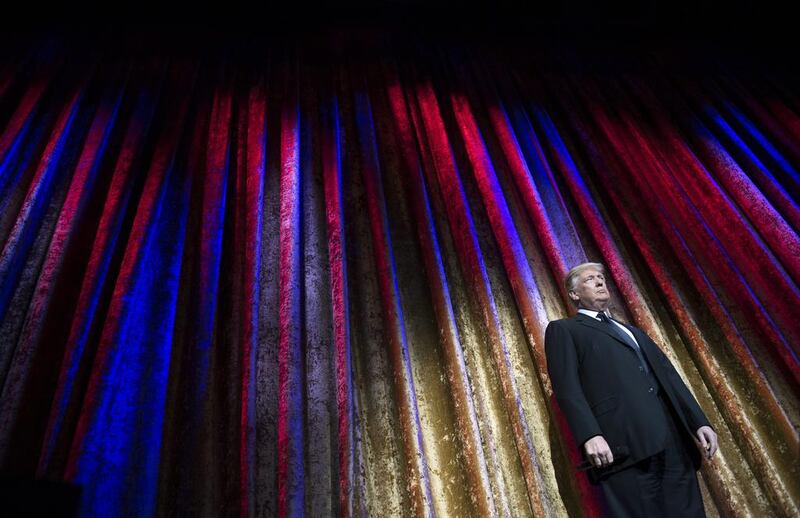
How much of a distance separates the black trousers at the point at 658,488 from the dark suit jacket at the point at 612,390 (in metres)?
0.05

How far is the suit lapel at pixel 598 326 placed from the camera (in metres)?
1.81

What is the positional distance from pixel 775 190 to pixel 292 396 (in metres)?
3.24

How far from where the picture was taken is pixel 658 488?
1.54 meters

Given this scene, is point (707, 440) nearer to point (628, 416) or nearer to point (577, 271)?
point (628, 416)

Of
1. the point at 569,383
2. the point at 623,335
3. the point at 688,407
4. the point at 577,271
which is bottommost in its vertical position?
the point at 688,407

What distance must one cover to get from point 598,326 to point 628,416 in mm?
352

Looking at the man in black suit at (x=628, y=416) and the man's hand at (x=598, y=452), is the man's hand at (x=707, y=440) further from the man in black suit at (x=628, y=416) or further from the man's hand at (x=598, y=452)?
the man's hand at (x=598, y=452)

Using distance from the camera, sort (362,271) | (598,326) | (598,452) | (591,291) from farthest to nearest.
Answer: (362,271) < (591,291) < (598,326) < (598,452)

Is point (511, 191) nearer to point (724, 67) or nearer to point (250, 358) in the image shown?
point (250, 358)

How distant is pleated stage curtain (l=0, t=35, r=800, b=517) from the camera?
6.90ft

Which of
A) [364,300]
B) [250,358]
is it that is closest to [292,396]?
[250,358]

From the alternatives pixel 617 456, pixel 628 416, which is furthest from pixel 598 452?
pixel 628 416

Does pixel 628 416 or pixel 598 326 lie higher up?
pixel 598 326

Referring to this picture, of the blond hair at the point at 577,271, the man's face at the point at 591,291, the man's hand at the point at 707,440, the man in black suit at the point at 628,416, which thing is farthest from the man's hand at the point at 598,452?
the blond hair at the point at 577,271
